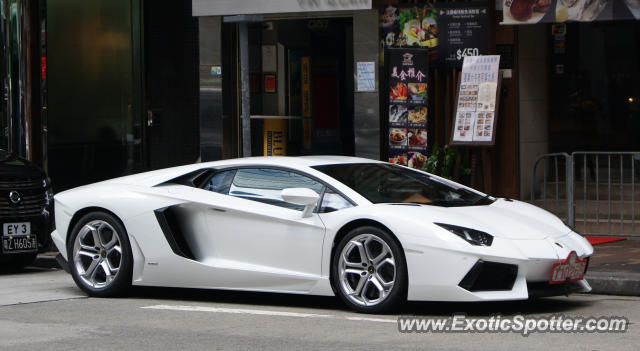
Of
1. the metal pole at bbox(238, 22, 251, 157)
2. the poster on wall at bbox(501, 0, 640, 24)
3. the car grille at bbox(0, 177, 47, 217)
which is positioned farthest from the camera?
the poster on wall at bbox(501, 0, 640, 24)

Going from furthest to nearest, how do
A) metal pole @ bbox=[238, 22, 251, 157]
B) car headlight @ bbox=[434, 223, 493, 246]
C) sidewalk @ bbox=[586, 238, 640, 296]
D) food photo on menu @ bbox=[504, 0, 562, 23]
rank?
food photo on menu @ bbox=[504, 0, 562, 23], metal pole @ bbox=[238, 22, 251, 157], sidewalk @ bbox=[586, 238, 640, 296], car headlight @ bbox=[434, 223, 493, 246]

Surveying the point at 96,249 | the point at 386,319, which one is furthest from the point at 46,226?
the point at 386,319

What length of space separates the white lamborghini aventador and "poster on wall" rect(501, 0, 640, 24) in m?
4.30

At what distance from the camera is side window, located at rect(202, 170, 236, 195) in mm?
8734

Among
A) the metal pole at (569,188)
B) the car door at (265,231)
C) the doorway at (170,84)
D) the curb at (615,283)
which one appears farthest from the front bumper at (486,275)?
the doorway at (170,84)

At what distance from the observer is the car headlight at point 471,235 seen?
7438 mm

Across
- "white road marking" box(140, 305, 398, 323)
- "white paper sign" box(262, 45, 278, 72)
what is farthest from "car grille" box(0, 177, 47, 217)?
"white paper sign" box(262, 45, 278, 72)

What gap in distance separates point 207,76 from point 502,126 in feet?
14.1

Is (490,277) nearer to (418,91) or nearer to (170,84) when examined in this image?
(418,91)

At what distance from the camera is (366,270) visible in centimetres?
770

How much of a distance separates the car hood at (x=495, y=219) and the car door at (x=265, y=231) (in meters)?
0.75

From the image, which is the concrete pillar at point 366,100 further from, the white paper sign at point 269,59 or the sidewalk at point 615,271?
the sidewalk at point 615,271

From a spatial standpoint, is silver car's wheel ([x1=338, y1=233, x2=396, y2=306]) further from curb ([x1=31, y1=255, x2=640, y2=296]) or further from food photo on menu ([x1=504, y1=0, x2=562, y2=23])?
food photo on menu ([x1=504, y1=0, x2=562, y2=23])

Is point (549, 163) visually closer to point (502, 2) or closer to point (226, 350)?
point (502, 2)
